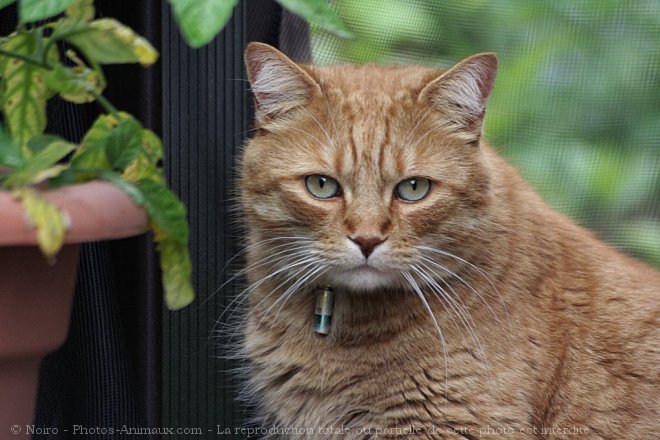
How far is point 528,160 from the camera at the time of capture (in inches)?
108

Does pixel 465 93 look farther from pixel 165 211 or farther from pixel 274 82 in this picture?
pixel 165 211

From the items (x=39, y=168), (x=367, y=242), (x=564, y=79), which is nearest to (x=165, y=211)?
(x=39, y=168)

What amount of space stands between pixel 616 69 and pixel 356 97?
89 cm

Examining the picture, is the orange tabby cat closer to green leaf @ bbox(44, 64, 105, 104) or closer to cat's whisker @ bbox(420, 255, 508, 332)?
cat's whisker @ bbox(420, 255, 508, 332)

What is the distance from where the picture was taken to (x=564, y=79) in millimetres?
2662

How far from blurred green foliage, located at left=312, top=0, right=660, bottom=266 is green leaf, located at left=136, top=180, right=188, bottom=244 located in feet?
4.30

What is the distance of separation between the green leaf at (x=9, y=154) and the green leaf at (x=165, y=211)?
187mm

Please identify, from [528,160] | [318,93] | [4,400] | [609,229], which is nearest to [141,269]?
[318,93]

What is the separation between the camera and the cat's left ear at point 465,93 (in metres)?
2.05

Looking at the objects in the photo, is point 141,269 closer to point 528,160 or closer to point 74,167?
point 74,167

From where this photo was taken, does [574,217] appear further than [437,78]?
Yes

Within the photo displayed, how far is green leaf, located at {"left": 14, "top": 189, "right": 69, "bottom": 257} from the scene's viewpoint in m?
1.23

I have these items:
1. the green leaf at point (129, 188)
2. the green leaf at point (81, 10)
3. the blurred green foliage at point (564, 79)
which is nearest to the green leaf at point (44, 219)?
the green leaf at point (129, 188)

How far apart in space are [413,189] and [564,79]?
0.84 meters
